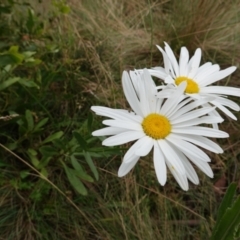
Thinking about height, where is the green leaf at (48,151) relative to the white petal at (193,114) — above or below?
below

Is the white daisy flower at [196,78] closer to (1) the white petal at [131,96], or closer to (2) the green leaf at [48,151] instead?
(1) the white petal at [131,96]

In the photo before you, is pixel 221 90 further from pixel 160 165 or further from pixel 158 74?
pixel 160 165

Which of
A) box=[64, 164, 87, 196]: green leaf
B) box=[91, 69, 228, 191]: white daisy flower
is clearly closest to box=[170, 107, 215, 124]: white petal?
box=[91, 69, 228, 191]: white daisy flower

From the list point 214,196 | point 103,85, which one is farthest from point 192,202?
point 103,85

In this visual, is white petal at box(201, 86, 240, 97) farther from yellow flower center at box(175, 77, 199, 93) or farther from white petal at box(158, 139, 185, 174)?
white petal at box(158, 139, 185, 174)

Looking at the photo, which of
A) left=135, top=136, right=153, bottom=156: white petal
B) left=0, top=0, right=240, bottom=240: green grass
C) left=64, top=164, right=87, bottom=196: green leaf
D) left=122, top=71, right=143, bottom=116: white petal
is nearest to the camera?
left=135, top=136, right=153, bottom=156: white petal

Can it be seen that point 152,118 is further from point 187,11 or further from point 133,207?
point 187,11

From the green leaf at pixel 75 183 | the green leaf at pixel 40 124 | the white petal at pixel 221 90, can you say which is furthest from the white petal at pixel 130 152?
the green leaf at pixel 40 124
